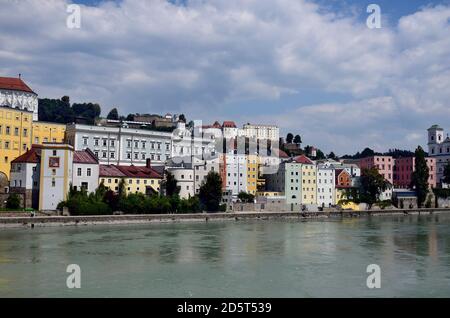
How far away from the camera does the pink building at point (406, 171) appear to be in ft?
249

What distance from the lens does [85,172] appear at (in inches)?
1750

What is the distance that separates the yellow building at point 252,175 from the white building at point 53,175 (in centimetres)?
2303

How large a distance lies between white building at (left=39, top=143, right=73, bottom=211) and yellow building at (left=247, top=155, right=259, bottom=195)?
23030mm

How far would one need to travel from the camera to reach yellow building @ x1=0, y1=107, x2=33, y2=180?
45125 mm

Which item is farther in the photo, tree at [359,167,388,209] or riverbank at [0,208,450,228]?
tree at [359,167,388,209]

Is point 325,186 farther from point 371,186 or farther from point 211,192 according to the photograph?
point 211,192

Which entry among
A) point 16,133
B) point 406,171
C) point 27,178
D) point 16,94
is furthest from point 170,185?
point 406,171

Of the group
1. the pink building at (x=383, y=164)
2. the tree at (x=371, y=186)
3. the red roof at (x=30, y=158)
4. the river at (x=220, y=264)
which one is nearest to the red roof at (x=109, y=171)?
the red roof at (x=30, y=158)

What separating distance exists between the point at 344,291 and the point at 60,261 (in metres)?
11.1

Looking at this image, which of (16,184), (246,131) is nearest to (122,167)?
(16,184)

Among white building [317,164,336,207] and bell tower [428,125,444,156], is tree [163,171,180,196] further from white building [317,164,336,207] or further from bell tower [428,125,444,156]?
bell tower [428,125,444,156]

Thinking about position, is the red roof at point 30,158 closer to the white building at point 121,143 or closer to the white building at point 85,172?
the white building at point 85,172

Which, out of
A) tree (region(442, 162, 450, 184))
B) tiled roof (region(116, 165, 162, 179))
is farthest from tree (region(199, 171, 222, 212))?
tree (region(442, 162, 450, 184))

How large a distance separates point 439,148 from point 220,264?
69.6m
